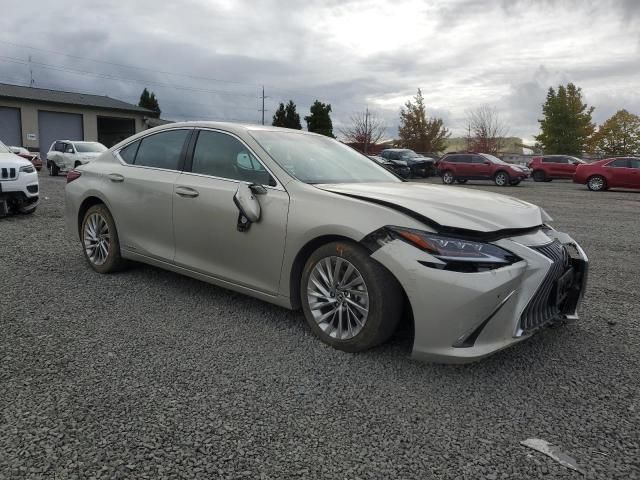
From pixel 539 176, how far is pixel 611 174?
7979 millimetres

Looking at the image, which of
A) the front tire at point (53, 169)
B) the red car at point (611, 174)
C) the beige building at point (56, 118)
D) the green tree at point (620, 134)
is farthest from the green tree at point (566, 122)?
the front tire at point (53, 169)

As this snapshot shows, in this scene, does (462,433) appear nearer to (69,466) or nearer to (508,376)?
(508,376)

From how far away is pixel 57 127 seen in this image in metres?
37.7

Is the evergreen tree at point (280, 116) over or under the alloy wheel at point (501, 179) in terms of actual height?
over

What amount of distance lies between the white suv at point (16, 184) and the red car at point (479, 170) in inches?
812

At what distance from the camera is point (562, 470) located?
2203 mm

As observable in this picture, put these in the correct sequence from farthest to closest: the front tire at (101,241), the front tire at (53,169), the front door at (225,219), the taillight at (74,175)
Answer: the front tire at (53,169) < the taillight at (74,175) < the front tire at (101,241) < the front door at (225,219)

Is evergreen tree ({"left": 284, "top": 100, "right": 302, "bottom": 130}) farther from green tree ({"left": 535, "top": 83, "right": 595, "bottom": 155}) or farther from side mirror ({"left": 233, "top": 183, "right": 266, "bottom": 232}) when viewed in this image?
side mirror ({"left": 233, "top": 183, "right": 266, "bottom": 232})

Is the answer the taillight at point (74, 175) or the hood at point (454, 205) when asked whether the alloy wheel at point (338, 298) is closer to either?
the hood at point (454, 205)

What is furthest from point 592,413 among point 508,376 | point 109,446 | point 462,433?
point 109,446

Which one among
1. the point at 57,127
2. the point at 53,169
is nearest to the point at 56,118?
the point at 57,127

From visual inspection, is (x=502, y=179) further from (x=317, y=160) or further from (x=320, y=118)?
(x=320, y=118)

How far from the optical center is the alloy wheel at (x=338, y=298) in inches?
126

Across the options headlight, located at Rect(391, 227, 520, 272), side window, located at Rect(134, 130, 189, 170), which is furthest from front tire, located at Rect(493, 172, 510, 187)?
headlight, located at Rect(391, 227, 520, 272)
